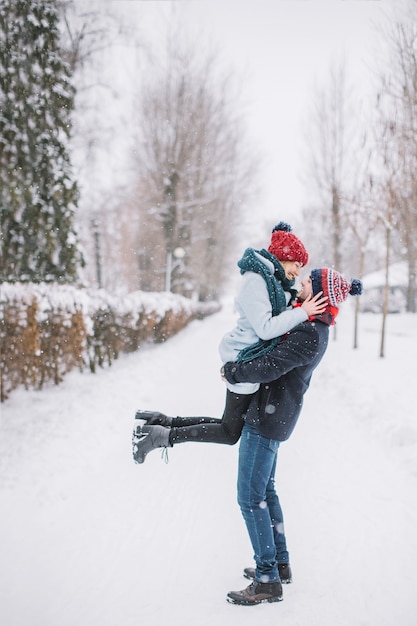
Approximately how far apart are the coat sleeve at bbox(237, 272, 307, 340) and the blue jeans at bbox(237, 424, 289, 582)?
0.58 metres

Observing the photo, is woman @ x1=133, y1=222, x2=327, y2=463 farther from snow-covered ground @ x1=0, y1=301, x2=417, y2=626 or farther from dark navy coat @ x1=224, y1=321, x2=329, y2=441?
snow-covered ground @ x1=0, y1=301, x2=417, y2=626

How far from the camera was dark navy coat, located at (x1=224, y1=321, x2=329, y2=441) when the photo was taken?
6.78 feet

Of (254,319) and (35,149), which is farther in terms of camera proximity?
(35,149)

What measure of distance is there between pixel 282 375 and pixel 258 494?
2.30ft

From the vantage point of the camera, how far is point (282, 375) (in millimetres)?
2182

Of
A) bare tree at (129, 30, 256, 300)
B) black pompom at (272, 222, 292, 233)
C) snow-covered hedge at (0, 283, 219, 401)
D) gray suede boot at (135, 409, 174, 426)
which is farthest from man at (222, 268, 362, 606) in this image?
bare tree at (129, 30, 256, 300)

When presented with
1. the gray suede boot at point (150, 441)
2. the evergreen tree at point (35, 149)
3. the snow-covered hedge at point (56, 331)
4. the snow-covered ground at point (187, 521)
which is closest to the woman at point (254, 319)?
the gray suede boot at point (150, 441)

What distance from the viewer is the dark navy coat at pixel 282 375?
6.78 feet

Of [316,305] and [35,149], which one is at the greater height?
[35,149]

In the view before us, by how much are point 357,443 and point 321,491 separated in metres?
1.29

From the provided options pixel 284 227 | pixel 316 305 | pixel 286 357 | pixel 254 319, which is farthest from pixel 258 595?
pixel 284 227

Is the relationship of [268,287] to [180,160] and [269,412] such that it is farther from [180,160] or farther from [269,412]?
[180,160]

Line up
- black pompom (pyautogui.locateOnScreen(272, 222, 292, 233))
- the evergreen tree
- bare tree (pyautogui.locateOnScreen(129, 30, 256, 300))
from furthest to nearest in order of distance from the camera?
bare tree (pyautogui.locateOnScreen(129, 30, 256, 300))
the evergreen tree
black pompom (pyautogui.locateOnScreen(272, 222, 292, 233))

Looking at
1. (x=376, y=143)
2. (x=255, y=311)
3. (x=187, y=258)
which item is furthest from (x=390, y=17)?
(x=187, y=258)
